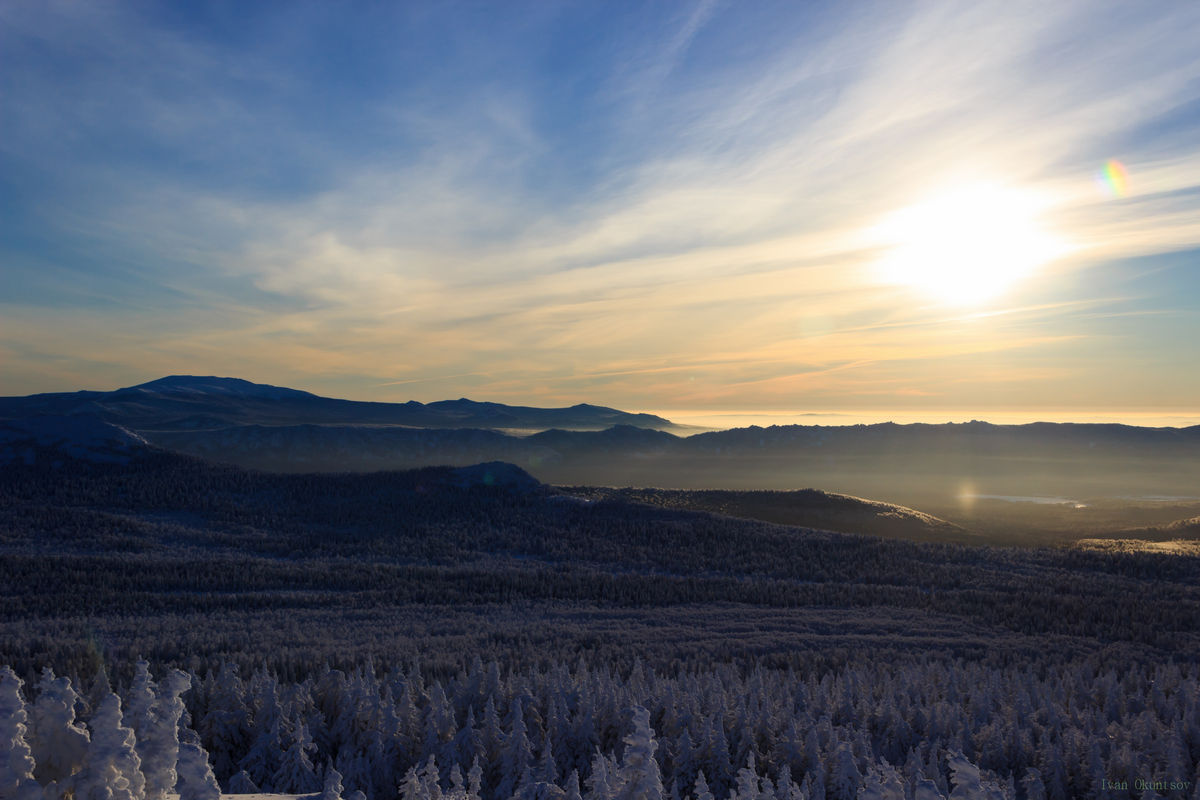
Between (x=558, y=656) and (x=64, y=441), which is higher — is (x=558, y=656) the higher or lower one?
the lower one

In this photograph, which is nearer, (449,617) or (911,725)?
(911,725)

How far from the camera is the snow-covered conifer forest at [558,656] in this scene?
8570 mm

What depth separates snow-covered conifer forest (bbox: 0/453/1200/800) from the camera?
28.1 feet

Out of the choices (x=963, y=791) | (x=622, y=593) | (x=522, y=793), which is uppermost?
(x=963, y=791)

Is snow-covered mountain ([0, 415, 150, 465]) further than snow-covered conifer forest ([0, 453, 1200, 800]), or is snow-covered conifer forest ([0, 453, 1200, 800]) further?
snow-covered mountain ([0, 415, 150, 465])

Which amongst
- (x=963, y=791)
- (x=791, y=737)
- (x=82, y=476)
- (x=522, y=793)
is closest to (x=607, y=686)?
(x=791, y=737)

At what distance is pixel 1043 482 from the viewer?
155m

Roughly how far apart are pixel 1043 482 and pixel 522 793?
18074 cm

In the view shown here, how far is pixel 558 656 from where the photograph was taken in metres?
18.7

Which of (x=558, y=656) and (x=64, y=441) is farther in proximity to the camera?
(x=64, y=441)

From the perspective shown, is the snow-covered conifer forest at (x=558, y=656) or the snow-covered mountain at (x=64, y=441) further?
the snow-covered mountain at (x=64, y=441)

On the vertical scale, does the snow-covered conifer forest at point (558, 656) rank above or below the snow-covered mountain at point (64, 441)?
below

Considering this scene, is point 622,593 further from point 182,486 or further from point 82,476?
point 82,476

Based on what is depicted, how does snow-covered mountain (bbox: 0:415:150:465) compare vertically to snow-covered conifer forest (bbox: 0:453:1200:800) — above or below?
above
